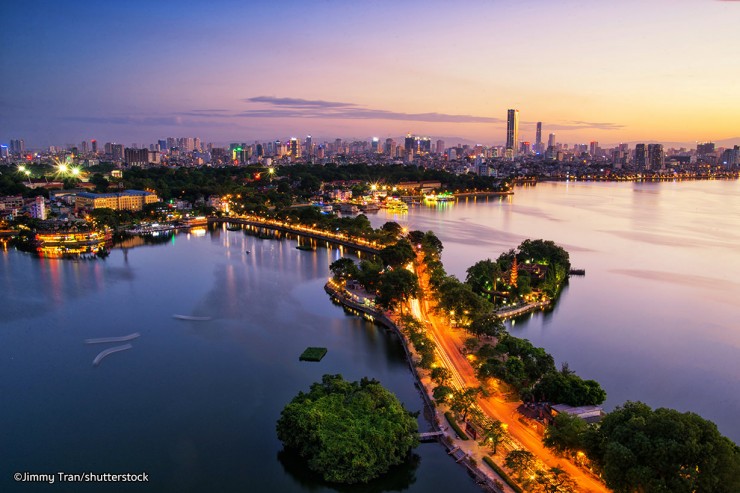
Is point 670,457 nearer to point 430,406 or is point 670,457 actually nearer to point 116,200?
point 430,406

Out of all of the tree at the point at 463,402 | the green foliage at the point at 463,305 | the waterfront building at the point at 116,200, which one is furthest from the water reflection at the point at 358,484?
the waterfront building at the point at 116,200

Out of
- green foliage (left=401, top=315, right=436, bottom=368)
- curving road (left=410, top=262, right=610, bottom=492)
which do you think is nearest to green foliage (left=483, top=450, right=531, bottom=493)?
curving road (left=410, top=262, right=610, bottom=492)

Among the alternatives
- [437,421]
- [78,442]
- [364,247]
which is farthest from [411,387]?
[364,247]

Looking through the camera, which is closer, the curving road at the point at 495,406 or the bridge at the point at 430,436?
the curving road at the point at 495,406

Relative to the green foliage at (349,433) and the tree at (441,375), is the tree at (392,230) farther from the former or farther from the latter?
the green foliage at (349,433)

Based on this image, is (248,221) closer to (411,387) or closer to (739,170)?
(411,387)

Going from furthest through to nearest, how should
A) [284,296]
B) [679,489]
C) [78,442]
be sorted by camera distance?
[284,296], [78,442], [679,489]

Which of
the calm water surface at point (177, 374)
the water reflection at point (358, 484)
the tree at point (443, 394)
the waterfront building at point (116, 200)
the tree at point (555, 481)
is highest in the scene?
the waterfront building at point (116, 200)
